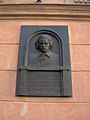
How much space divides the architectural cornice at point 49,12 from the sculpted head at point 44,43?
0.87 metres

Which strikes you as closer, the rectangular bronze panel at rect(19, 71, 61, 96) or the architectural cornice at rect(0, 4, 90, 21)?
the rectangular bronze panel at rect(19, 71, 61, 96)

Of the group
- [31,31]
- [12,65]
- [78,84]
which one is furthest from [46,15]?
[78,84]

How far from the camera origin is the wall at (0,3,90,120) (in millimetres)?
5016

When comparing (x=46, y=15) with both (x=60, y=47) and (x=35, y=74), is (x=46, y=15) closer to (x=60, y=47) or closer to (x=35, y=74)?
(x=60, y=47)

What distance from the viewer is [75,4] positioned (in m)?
6.26

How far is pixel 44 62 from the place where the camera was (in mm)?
5547

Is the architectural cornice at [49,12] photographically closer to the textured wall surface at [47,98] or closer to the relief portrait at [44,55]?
the textured wall surface at [47,98]

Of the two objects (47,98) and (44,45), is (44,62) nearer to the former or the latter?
(44,45)

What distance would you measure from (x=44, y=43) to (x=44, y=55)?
1.16 ft

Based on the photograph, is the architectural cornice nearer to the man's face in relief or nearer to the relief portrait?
the relief portrait

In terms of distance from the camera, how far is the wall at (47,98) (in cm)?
502

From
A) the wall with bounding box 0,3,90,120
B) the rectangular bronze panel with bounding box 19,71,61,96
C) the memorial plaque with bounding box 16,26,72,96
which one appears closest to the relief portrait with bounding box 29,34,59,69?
the memorial plaque with bounding box 16,26,72,96

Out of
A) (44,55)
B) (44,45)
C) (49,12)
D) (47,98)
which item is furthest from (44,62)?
(49,12)

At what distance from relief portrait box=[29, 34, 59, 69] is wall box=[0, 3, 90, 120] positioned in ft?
1.69
